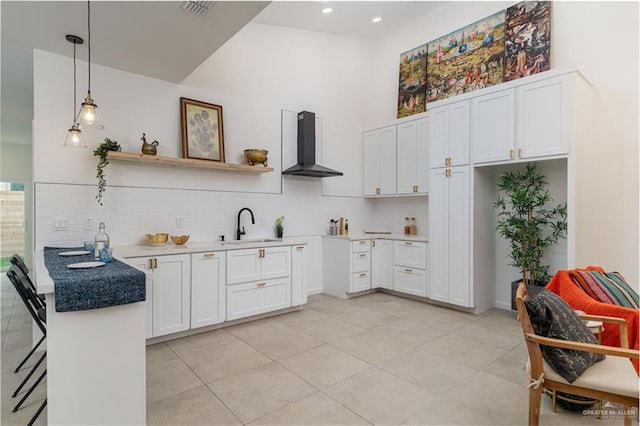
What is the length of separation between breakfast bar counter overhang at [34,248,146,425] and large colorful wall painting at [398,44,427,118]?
4.74 m

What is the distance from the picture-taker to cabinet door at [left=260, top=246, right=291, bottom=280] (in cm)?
391

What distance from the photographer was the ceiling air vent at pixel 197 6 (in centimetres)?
234

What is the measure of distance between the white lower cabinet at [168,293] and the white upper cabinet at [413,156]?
328cm

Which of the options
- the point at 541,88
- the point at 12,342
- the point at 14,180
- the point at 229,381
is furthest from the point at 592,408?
the point at 14,180

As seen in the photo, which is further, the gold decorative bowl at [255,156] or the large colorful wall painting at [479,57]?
the gold decorative bowl at [255,156]

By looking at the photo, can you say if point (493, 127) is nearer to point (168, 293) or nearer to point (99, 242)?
point (168, 293)

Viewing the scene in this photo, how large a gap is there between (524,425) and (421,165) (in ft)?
11.5

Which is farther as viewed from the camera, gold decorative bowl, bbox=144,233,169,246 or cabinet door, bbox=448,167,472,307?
cabinet door, bbox=448,167,472,307


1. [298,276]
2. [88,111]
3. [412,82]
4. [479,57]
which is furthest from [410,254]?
[88,111]

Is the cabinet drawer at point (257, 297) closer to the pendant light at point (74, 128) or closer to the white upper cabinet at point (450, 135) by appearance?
the pendant light at point (74, 128)

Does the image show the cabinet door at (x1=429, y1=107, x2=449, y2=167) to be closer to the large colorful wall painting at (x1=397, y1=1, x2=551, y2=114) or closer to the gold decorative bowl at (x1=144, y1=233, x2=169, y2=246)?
the large colorful wall painting at (x1=397, y1=1, x2=551, y2=114)

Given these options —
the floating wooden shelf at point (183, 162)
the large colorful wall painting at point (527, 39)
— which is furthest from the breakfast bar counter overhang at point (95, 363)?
the large colorful wall painting at point (527, 39)

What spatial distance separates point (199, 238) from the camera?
4.03 meters

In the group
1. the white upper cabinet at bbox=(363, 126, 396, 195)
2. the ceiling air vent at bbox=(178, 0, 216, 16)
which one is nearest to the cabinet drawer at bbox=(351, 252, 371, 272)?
the white upper cabinet at bbox=(363, 126, 396, 195)
